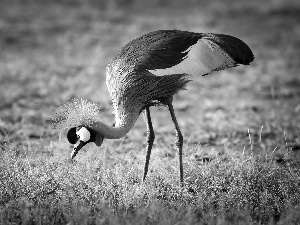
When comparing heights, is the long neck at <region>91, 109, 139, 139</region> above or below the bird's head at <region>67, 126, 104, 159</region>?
above

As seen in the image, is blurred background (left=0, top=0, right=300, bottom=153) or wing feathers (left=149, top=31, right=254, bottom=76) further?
blurred background (left=0, top=0, right=300, bottom=153)

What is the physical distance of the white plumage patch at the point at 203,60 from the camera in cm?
402

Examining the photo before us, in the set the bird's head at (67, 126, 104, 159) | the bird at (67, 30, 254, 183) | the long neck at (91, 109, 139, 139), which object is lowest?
the bird's head at (67, 126, 104, 159)

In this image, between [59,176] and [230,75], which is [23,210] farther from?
[230,75]

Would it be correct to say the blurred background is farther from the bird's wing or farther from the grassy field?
the bird's wing

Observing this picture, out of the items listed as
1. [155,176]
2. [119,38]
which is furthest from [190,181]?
[119,38]

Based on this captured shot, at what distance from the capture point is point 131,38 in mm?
9164

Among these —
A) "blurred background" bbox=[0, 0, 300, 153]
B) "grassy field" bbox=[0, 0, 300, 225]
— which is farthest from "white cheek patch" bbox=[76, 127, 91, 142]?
"blurred background" bbox=[0, 0, 300, 153]

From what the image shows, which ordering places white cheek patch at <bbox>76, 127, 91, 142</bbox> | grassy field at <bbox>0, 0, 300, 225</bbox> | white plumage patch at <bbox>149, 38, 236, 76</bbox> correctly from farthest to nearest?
white plumage patch at <bbox>149, 38, 236, 76</bbox> → grassy field at <bbox>0, 0, 300, 225</bbox> → white cheek patch at <bbox>76, 127, 91, 142</bbox>

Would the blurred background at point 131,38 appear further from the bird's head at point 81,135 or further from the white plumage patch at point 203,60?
the bird's head at point 81,135

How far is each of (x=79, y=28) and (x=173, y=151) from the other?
218 inches

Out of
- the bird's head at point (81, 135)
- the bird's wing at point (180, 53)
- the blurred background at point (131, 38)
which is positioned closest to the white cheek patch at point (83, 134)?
the bird's head at point (81, 135)

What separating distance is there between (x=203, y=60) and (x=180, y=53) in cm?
20

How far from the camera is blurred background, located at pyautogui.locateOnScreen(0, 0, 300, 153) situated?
561cm
